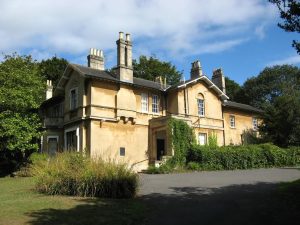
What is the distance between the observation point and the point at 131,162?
3034 centimetres

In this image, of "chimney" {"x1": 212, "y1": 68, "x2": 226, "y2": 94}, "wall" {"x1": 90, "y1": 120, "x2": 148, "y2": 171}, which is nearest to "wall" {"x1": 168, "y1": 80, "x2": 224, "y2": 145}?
"wall" {"x1": 90, "y1": 120, "x2": 148, "y2": 171}

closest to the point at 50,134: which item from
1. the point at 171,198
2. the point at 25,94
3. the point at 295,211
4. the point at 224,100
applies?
the point at 25,94

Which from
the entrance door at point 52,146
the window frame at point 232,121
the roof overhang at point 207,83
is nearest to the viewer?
the entrance door at point 52,146

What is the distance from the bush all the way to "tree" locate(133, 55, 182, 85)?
41.4 metres

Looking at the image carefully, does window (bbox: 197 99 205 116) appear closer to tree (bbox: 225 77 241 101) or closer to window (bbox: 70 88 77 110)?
window (bbox: 70 88 77 110)

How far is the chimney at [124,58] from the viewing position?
30531mm

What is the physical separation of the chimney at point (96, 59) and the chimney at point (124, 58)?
3.48 meters

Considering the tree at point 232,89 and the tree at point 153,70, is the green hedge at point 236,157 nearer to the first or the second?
the tree at point 153,70

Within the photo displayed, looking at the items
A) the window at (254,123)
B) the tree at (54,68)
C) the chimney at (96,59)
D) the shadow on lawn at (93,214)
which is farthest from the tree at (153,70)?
the shadow on lawn at (93,214)

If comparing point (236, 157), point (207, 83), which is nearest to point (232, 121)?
point (207, 83)

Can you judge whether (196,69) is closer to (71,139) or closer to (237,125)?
(237,125)

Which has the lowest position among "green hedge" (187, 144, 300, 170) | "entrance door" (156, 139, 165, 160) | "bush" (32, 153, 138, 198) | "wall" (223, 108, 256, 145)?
"bush" (32, 153, 138, 198)

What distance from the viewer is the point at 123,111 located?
99.2ft

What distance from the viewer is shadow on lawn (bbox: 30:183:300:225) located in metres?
10.5
